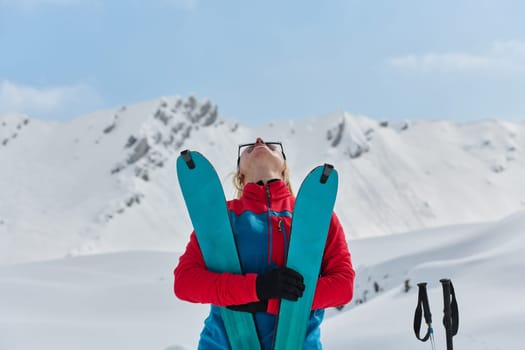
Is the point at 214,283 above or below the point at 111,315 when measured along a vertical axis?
below

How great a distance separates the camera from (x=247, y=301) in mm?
2523

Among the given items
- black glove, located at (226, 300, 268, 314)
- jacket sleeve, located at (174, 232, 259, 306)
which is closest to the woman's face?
jacket sleeve, located at (174, 232, 259, 306)

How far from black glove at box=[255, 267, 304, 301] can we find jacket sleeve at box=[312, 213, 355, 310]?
18cm

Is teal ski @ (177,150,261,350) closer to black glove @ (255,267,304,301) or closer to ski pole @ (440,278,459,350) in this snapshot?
black glove @ (255,267,304,301)

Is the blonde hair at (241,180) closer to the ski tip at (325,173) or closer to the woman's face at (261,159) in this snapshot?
the woman's face at (261,159)

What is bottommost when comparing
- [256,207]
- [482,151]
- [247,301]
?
[247,301]

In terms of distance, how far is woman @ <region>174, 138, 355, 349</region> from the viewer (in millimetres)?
2500

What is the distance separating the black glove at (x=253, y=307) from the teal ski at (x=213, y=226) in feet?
0.07

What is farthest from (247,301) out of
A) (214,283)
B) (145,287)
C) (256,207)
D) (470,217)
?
(470,217)

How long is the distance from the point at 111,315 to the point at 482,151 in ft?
258

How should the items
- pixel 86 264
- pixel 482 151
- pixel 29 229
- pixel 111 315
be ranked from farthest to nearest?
pixel 482 151 → pixel 29 229 → pixel 86 264 → pixel 111 315

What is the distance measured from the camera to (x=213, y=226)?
8.89ft

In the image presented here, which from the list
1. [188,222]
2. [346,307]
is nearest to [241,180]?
[346,307]

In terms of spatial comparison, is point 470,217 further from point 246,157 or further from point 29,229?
point 246,157
